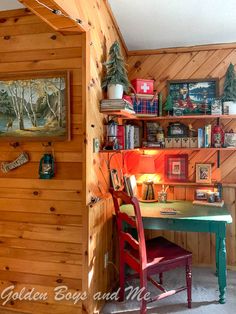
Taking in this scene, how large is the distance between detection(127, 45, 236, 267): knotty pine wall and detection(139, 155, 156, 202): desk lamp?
0.81 ft

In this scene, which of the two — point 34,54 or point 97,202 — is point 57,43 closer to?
point 34,54

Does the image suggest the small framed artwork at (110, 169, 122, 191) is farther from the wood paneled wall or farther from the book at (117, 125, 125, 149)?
the wood paneled wall

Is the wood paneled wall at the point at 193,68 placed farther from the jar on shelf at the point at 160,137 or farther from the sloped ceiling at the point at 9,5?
the sloped ceiling at the point at 9,5

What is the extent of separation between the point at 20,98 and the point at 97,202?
1010 mm

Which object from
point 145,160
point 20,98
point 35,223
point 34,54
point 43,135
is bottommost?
point 35,223

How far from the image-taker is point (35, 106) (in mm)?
2307

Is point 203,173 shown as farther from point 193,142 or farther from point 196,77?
point 196,77

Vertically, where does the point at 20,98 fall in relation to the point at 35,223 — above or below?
above

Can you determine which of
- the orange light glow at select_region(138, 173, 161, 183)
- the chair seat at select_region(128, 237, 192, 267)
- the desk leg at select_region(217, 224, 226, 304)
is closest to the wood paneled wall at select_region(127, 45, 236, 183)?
the orange light glow at select_region(138, 173, 161, 183)

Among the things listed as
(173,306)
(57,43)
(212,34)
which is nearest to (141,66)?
(212,34)

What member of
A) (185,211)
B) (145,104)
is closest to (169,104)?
(145,104)

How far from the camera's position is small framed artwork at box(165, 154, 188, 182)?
130 inches

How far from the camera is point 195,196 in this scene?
125 inches

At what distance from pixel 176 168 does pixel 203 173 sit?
0.96 feet
